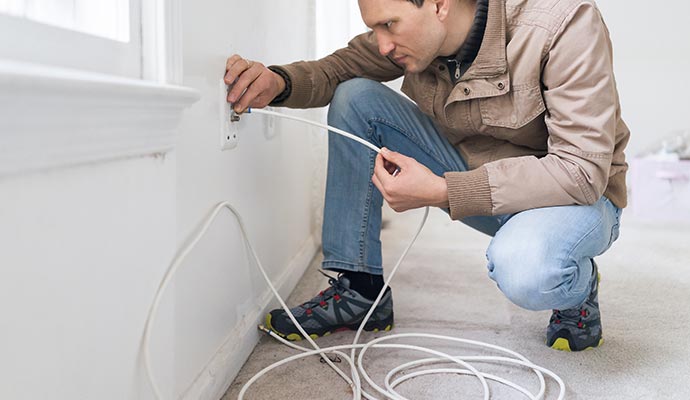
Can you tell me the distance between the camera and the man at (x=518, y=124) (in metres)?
0.95

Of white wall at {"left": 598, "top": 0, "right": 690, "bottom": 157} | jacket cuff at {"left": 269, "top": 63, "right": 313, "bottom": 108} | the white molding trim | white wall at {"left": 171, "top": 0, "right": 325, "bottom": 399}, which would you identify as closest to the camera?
the white molding trim

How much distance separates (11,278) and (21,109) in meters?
0.12

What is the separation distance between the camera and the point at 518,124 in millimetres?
1028

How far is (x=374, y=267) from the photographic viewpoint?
1227 millimetres

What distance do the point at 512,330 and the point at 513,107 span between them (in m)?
0.46

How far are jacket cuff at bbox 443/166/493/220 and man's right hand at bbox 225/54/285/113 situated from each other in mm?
329

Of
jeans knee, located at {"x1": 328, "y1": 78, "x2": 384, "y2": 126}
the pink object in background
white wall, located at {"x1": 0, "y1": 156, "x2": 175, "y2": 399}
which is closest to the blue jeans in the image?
jeans knee, located at {"x1": 328, "y1": 78, "x2": 384, "y2": 126}

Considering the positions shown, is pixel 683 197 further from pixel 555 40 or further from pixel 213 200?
pixel 213 200

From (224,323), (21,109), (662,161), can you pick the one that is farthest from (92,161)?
(662,161)

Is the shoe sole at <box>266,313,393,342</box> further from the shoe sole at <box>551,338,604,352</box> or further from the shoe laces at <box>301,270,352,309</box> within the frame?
the shoe sole at <box>551,338,604,352</box>

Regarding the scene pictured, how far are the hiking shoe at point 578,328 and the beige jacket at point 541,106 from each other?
0.22 m

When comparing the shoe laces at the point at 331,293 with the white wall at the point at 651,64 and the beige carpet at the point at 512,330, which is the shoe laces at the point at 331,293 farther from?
the white wall at the point at 651,64

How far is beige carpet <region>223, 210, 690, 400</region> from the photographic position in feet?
3.29

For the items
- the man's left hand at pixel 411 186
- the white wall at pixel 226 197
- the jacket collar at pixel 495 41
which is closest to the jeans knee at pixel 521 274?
the man's left hand at pixel 411 186
